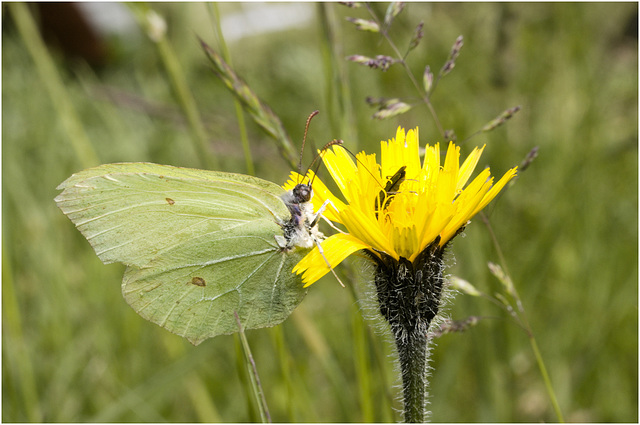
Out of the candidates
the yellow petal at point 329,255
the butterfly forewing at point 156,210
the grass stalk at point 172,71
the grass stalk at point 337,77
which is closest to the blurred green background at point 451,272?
the grass stalk at point 337,77

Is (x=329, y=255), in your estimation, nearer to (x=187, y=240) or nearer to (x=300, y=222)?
(x=300, y=222)

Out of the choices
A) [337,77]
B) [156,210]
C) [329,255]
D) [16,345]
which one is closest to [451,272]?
[337,77]

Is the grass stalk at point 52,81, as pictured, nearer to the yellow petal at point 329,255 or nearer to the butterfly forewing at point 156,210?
the butterfly forewing at point 156,210

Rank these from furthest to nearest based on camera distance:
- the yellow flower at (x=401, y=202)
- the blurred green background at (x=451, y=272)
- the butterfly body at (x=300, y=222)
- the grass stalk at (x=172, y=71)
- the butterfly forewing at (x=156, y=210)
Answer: the blurred green background at (x=451, y=272) → the grass stalk at (x=172, y=71) → the butterfly forewing at (x=156, y=210) → the butterfly body at (x=300, y=222) → the yellow flower at (x=401, y=202)

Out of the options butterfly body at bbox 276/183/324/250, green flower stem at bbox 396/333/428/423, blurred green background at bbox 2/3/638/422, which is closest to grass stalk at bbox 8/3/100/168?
blurred green background at bbox 2/3/638/422

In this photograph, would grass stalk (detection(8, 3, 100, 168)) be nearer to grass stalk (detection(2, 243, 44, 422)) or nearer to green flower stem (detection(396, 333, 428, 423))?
grass stalk (detection(2, 243, 44, 422))

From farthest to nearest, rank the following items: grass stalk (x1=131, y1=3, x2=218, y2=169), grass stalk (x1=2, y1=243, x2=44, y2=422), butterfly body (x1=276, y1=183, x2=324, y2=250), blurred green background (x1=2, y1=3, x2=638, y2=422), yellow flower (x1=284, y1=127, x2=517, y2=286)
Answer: blurred green background (x1=2, y1=3, x2=638, y2=422) → grass stalk (x1=2, y1=243, x2=44, y2=422) → grass stalk (x1=131, y1=3, x2=218, y2=169) → butterfly body (x1=276, y1=183, x2=324, y2=250) → yellow flower (x1=284, y1=127, x2=517, y2=286)
